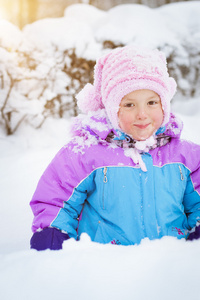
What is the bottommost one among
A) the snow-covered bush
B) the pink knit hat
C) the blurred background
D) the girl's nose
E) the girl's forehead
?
the girl's nose

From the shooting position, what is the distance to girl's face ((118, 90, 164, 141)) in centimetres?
137

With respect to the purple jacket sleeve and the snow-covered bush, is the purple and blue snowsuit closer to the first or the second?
the purple jacket sleeve

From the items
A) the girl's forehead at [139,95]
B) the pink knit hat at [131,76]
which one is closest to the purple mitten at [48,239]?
the pink knit hat at [131,76]

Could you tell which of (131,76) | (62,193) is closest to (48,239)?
(62,193)

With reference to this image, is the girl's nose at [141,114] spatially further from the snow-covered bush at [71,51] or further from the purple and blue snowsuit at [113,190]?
the snow-covered bush at [71,51]

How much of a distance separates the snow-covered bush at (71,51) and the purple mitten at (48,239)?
7.95 feet

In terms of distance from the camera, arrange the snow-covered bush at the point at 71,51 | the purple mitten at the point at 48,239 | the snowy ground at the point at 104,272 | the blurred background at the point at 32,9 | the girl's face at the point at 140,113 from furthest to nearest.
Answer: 1. the blurred background at the point at 32,9
2. the snow-covered bush at the point at 71,51
3. the girl's face at the point at 140,113
4. the purple mitten at the point at 48,239
5. the snowy ground at the point at 104,272

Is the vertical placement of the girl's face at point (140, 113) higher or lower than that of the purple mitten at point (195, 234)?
higher

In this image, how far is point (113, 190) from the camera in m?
1.41

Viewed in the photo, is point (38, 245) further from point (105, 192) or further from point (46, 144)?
point (46, 144)

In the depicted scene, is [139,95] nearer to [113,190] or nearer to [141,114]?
[141,114]

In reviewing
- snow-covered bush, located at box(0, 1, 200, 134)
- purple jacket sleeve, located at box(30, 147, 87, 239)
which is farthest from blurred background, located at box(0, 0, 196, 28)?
purple jacket sleeve, located at box(30, 147, 87, 239)

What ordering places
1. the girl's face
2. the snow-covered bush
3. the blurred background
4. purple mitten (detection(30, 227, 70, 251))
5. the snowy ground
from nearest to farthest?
the snowy ground, purple mitten (detection(30, 227, 70, 251)), the girl's face, the snow-covered bush, the blurred background

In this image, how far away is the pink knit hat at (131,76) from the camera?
135 cm
